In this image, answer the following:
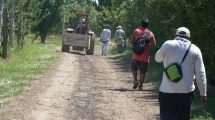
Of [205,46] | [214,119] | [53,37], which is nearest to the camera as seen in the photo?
[214,119]

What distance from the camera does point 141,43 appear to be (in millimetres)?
15438

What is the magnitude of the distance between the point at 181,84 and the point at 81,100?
5.82 metres

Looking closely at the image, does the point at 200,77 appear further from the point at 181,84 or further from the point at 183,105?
the point at 183,105

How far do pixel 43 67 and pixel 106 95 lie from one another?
6.96 m

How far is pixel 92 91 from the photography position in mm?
15492

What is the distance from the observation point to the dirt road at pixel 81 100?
11.4 m

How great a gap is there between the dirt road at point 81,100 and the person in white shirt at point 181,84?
3.30 meters

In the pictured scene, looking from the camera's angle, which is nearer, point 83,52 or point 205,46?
point 205,46

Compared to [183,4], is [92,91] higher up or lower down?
lower down

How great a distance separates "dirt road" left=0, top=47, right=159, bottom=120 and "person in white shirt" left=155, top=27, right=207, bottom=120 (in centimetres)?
330

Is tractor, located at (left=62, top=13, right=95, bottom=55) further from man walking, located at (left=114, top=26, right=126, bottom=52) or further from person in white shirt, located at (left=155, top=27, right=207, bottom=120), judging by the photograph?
person in white shirt, located at (left=155, top=27, right=207, bottom=120)

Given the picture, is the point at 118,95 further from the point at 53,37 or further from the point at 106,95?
the point at 53,37

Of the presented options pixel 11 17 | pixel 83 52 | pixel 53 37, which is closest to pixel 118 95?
pixel 11 17

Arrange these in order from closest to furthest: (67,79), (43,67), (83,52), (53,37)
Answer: (67,79) → (43,67) → (83,52) → (53,37)
